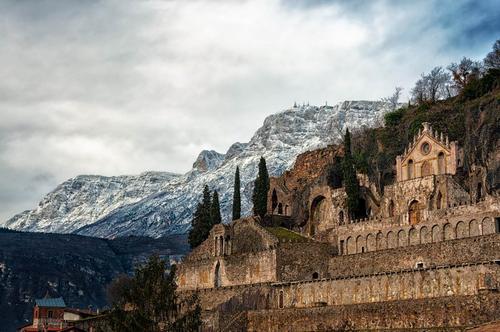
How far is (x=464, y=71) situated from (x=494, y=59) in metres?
5.54

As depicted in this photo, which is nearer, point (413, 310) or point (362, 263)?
point (413, 310)

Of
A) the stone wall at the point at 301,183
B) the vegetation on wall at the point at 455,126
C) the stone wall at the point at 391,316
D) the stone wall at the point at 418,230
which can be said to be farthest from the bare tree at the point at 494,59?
the stone wall at the point at 391,316

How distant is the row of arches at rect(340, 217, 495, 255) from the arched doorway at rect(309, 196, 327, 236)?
12.9 meters

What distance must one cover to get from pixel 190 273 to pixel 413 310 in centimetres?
4173

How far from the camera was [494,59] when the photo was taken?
120750mm

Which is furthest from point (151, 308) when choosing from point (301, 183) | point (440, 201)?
point (301, 183)

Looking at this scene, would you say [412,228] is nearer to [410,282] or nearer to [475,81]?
[410,282]

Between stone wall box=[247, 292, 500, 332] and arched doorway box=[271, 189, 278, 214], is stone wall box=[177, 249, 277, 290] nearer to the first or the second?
stone wall box=[247, 292, 500, 332]

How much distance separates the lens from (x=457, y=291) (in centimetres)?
6875

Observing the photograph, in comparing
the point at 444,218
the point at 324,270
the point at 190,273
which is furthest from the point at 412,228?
the point at 190,273

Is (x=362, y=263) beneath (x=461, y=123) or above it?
beneath

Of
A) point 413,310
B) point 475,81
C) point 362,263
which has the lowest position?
point 413,310

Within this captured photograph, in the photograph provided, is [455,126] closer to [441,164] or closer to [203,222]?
[441,164]

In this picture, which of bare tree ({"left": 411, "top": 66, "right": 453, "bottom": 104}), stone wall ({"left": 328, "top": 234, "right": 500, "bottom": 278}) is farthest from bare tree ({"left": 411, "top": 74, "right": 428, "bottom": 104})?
stone wall ({"left": 328, "top": 234, "right": 500, "bottom": 278})
